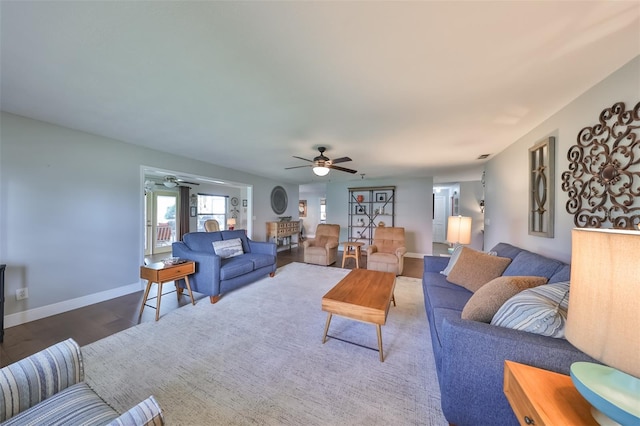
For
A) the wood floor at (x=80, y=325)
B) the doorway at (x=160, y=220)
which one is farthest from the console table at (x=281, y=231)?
the wood floor at (x=80, y=325)

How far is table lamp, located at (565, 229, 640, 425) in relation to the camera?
1.83ft

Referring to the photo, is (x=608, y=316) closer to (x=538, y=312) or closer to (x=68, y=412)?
(x=538, y=312)

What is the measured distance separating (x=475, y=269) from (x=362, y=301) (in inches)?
50.5

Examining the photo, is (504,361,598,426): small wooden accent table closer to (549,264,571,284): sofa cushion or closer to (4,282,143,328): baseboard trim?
(549,264,571,284): sofa cushion

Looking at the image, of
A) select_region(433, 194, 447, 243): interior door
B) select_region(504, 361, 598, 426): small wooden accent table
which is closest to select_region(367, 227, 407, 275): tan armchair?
select_region(504, 361, 598, 426): small wooden accent table

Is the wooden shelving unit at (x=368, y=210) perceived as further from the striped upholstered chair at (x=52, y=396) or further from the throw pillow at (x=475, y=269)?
the striped upholstered chair at (x=52, y=396)

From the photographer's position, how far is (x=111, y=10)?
3.67 ft

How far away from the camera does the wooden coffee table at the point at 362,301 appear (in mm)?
1830

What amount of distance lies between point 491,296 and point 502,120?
207cm

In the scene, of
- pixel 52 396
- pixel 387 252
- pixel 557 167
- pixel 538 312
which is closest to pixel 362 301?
pixel 538 312

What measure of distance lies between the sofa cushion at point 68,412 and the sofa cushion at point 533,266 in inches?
108

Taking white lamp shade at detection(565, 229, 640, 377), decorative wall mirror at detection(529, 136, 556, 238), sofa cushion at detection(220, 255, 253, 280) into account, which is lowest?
sofa cushion at detection(220, 255, 253, 280)

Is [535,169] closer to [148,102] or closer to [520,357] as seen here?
[520,357]

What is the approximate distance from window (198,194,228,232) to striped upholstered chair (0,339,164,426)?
699 cm
